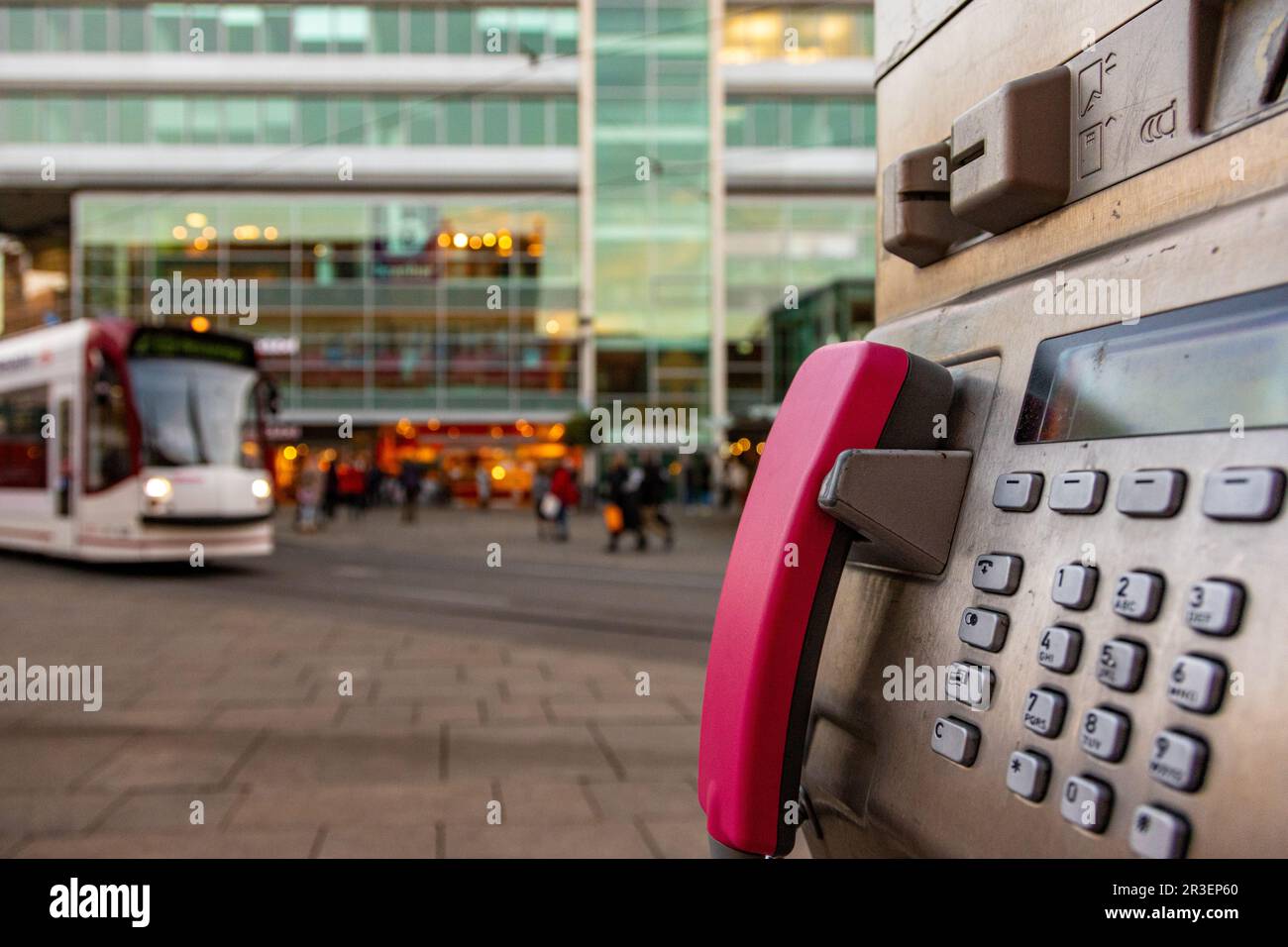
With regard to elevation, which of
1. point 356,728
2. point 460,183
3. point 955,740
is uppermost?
point 460,183

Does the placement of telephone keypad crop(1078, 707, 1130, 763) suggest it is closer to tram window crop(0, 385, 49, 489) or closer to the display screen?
the display screen

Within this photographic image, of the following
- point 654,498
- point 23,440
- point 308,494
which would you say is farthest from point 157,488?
point 308,494

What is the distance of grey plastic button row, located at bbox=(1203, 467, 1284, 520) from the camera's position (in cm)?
57

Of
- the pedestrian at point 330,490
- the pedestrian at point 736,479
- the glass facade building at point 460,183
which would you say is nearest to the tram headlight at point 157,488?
the pedestrian at point 330,490

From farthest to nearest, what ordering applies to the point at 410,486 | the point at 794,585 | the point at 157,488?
the point at 410,486 → the point at 157,488 → the point at 794,585

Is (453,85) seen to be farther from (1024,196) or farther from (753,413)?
(1024,196)

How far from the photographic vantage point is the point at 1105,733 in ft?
2.15

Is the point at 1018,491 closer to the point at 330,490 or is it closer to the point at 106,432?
the point at 106,432

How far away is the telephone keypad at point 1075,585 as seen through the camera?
70 cm

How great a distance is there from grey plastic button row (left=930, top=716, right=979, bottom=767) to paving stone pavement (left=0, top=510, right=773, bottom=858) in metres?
2.71

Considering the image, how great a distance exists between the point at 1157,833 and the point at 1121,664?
107 mm
